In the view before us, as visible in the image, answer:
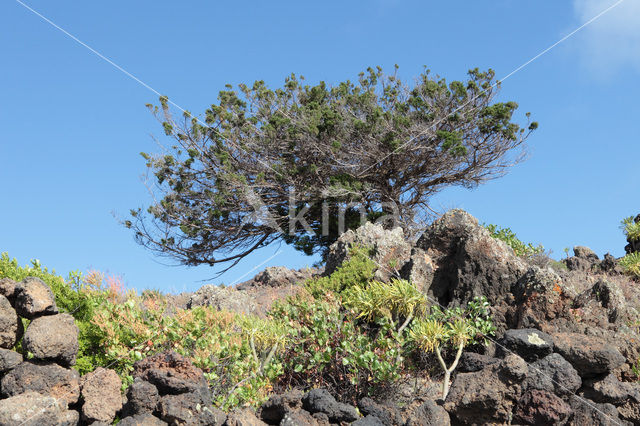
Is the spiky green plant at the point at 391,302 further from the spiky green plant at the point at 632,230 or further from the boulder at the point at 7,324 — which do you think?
the spiky green plant at the point at 632,230

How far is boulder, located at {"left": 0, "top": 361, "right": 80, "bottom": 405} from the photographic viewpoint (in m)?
5.78

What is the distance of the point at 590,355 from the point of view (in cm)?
654

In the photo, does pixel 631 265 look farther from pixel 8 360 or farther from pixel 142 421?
pixel 8 360

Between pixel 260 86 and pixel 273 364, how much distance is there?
12936 mm

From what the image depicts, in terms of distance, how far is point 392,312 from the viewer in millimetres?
8430

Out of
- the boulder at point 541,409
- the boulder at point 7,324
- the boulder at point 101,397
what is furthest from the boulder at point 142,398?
the boulder at point 541,409

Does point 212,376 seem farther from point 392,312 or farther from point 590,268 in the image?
point 590,268

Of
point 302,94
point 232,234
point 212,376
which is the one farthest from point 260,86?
point 212,376

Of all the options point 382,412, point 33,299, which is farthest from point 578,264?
point 33,299

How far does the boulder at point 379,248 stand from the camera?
33.1ft

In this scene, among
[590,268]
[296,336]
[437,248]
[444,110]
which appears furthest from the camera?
[444,110]

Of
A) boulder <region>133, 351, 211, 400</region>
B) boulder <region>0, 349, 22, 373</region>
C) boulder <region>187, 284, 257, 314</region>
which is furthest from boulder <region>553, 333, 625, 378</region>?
boulder <region>0, 349, 22, 373</region>

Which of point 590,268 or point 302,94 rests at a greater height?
point 302,94

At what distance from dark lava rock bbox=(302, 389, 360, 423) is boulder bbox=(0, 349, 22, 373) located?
294 centimetres
